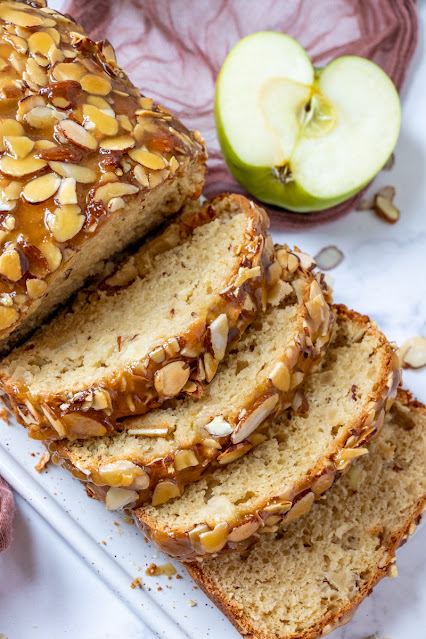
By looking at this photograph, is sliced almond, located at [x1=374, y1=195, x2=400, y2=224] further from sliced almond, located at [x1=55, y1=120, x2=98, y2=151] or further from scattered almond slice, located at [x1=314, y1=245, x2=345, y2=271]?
sliced almond, located at [x1=55, y1=120, x2=98, y2=151]

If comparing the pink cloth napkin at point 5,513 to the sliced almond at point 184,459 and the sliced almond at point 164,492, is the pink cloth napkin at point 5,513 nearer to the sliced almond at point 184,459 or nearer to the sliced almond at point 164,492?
the sliced almond at point 164,492

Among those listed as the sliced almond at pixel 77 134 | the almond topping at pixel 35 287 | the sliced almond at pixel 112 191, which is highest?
the sliced almond at pixel 77 134

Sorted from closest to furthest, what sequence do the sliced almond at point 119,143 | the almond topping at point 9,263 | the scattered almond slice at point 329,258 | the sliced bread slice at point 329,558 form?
the almond topping at point 9,263
the sliced almond at point 119,143
the sliced bread slice at point 329,558
the scattered almond slice at point 329,258

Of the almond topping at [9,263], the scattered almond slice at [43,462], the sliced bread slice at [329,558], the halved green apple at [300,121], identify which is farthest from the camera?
the halved green apple at [300,121]

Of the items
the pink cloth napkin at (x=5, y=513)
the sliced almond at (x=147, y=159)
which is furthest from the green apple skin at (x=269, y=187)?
the pink cloth napkin at (x=5, y=513)

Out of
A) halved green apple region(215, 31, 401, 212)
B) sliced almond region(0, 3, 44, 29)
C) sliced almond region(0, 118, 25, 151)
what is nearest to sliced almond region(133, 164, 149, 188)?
sliced almond region(0, 118, 25, 151)
